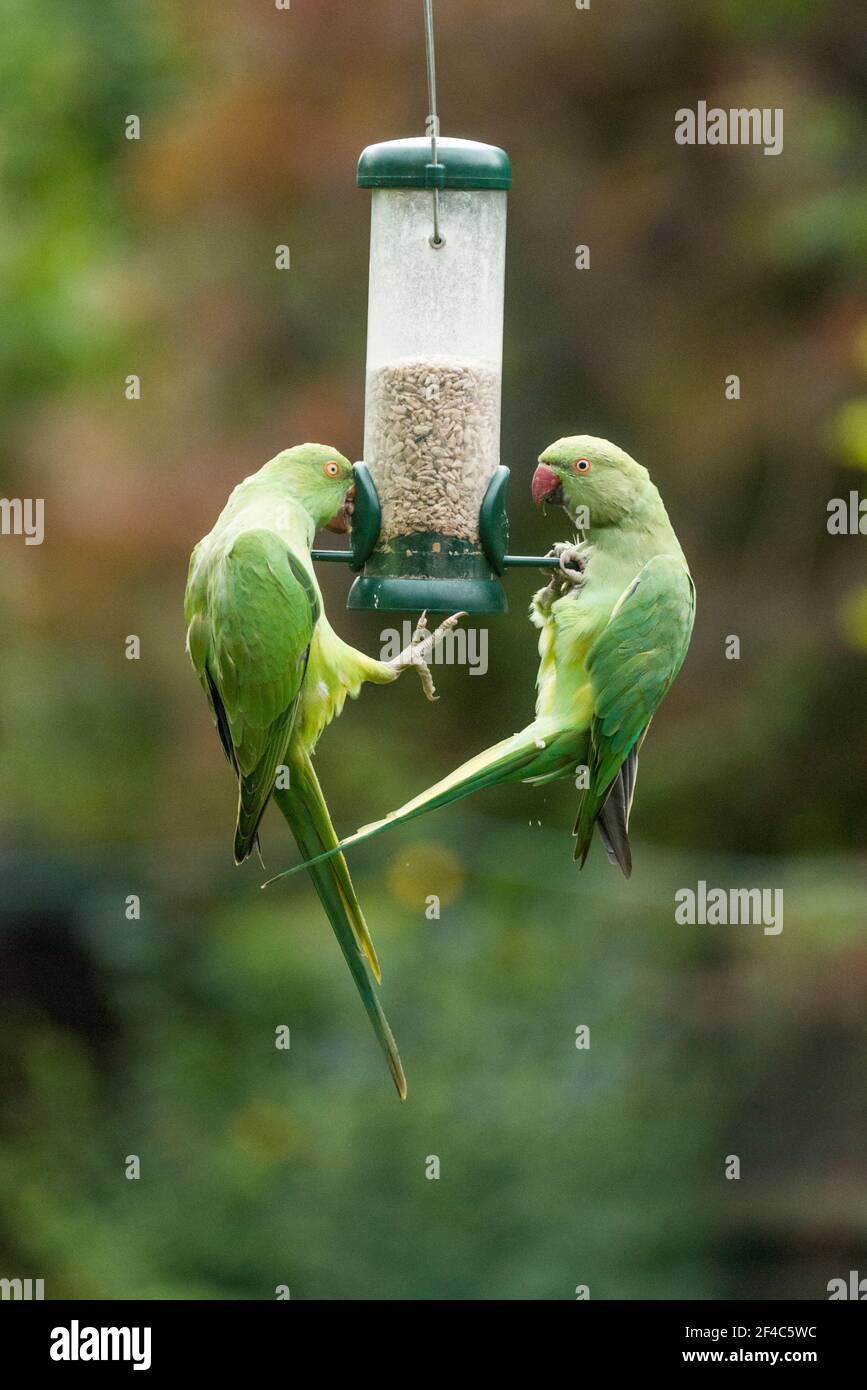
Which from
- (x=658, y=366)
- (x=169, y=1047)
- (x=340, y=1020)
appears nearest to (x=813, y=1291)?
(x=340, y=1020)

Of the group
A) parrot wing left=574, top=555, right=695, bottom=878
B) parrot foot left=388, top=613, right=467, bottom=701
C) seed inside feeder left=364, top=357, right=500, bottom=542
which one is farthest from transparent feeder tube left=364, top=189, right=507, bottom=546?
parrot wing left=574, top=555, right=695, bottom=878

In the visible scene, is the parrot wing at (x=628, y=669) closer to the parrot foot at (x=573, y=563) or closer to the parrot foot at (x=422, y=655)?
the parrot foot at (x=573, y=563)

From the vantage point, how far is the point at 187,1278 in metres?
8.29

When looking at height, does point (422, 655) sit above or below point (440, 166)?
below

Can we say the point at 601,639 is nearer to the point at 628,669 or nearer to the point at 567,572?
the point at 628,669

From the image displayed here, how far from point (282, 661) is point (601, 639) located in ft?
2.87

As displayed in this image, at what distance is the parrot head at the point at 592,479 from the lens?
5.33 meters

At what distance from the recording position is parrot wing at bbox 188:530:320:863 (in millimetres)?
4883

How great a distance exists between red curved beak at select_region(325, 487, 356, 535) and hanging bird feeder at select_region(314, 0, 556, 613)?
0.04 meters

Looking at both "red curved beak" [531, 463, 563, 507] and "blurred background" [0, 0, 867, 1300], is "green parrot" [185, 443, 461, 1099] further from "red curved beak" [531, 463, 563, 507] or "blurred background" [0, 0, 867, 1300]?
"blurred background" [0, 0, 867, 1300]

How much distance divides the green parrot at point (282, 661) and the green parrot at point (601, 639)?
1.08 feet

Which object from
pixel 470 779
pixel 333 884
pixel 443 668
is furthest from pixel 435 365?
pixel 443 668

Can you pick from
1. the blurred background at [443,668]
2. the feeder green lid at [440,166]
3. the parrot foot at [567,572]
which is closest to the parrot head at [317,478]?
the parrot foot at [567,572]

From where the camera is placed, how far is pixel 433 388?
556 centimetres
